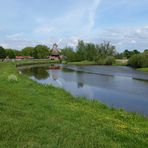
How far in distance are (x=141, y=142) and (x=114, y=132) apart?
1.02m

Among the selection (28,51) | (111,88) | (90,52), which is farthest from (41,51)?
(111,88)

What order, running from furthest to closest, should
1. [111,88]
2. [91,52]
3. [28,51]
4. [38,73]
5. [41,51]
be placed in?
1. [28,51]
2. [41,51]
3. [91,52]
4. [38,73]
5. [111,88]

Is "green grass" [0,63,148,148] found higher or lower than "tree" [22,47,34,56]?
lower

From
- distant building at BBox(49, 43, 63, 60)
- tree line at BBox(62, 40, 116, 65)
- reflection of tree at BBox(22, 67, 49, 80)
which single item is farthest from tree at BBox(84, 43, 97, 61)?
reflection of tree at BBox(22, 67, 49, 80)

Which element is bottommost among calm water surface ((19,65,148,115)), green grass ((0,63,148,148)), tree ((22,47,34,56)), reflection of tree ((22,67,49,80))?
reflection of tree ((22,67,49,80))

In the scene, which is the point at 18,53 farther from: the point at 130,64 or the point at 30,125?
the point at 30,125

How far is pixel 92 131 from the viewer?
845 cm

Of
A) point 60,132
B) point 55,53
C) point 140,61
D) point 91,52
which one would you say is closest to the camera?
point 60,132

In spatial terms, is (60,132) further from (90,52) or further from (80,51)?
(80,51)

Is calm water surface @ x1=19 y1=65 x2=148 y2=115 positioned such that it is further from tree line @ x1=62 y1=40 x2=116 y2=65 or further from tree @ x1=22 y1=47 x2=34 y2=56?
tree @ x1=22 y1=47 x2=34 y2=56

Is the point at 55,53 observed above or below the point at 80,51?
below

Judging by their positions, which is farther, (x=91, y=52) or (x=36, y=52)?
(x=36, y=52)

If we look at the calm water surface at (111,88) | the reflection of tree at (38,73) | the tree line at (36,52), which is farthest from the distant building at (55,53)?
the calm water surface at (111,88)

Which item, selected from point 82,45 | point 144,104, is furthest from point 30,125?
point 82,45
